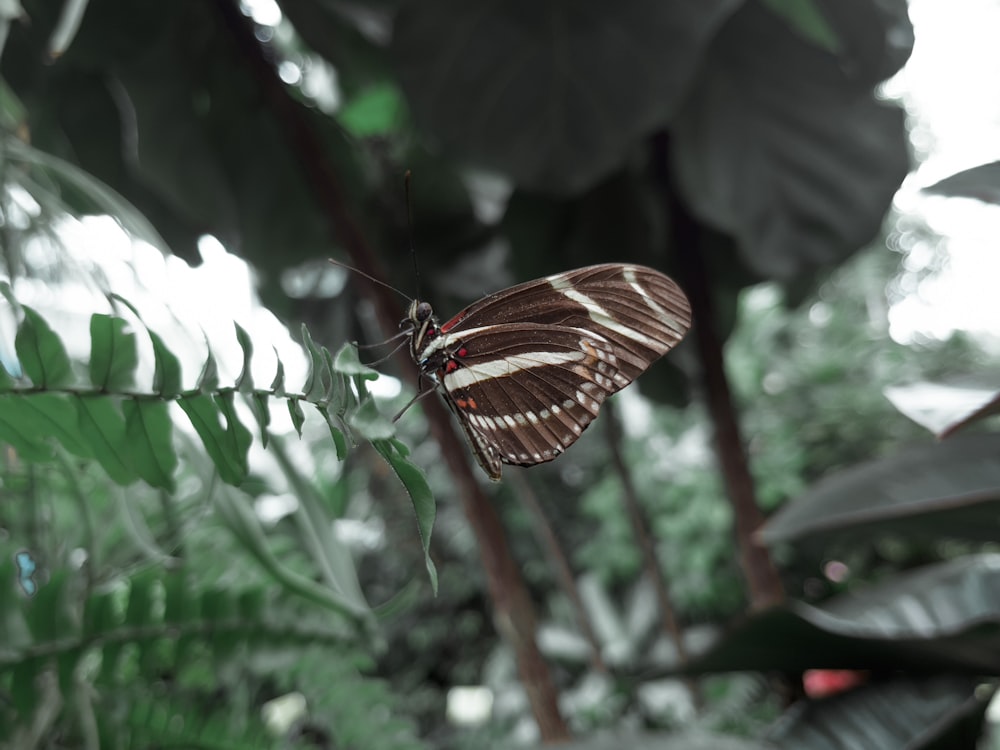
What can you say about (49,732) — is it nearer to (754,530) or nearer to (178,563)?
(178,563)

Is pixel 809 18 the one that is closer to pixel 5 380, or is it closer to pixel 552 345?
pixel 552 345

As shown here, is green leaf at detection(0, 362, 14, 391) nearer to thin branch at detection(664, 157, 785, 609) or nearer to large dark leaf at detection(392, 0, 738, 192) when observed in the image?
large dark leaf at detection(392, 0, 738, 192)

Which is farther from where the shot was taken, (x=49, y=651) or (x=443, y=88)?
(x=443, y=88)

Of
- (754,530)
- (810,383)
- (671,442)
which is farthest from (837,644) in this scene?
(810,383)

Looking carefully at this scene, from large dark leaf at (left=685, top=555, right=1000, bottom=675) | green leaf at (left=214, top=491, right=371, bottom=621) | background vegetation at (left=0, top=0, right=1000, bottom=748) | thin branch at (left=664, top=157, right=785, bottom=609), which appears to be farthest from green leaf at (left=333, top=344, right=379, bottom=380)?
thin branch at (left=664, top=157, right=785, bottom=609)

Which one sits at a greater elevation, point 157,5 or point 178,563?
point 157,5

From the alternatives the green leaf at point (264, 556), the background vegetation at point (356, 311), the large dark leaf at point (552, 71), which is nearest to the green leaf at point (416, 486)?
the background vegetation at point (356, 311)
